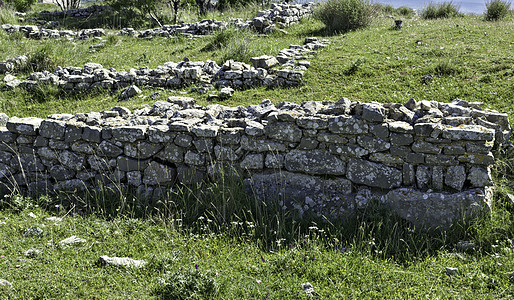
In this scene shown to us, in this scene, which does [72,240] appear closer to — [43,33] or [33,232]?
[33,232]

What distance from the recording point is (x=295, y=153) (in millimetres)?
5656

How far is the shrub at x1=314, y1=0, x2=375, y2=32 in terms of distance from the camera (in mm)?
14709

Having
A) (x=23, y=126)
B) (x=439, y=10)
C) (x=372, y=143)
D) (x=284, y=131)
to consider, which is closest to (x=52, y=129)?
(x=23, y=126)

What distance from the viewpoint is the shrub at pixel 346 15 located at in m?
14.7

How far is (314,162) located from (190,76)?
572 cm

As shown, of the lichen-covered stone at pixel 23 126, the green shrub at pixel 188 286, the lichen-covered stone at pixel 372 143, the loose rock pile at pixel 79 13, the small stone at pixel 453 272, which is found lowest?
the green shrub at pixel 188 286

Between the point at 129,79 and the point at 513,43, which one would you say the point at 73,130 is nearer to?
the point at 129,79

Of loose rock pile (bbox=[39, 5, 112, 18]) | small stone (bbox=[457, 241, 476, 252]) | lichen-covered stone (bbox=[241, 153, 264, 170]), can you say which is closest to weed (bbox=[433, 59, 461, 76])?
small stone (bbox=[457, 241, 476, 252])

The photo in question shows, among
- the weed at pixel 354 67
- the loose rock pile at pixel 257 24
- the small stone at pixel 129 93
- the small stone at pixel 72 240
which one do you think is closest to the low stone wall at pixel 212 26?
the loose rock pile at pixel 257 24

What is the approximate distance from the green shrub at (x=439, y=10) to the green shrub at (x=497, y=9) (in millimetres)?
2050

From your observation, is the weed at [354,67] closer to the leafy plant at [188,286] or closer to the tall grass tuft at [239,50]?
the tall grass tuft at [239,50]

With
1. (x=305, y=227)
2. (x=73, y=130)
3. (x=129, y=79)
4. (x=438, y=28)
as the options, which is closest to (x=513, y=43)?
(x=438, y=28)

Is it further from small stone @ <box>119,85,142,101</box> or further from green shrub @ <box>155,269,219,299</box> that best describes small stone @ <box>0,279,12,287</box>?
small stone @ <box>119,85,142,101</box>

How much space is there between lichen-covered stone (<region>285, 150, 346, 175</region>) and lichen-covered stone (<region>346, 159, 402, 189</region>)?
0.46 feet
